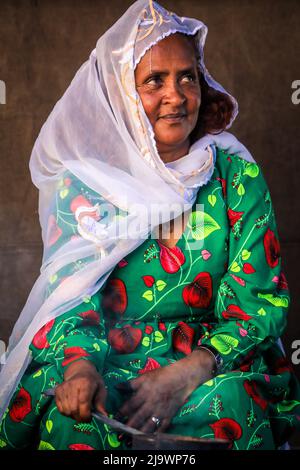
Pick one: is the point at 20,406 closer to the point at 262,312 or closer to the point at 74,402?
the point at 74,402

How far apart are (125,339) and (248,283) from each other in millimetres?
369

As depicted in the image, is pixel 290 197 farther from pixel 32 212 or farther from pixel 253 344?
pixel 253 344

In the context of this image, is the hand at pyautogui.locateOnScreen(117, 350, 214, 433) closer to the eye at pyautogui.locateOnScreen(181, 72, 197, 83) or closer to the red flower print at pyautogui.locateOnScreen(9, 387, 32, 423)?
the red flower print at pyautogui.locateOnScreen(9, 387, 32, 423)

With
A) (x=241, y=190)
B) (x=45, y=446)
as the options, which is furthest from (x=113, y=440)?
(x=241, y=190)

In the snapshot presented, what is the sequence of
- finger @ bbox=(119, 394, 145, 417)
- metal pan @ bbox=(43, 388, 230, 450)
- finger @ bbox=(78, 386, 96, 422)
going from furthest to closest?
1. finger @ bbox=(119, 394, 145, 417)
2. finger @ bbox=(78, 386, 96, 422)
3. metal pan @ bbox=(43, 388, 230, 450)

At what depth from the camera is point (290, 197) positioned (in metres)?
3.40

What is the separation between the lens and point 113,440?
1.74m

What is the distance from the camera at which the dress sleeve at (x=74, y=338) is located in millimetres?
1844

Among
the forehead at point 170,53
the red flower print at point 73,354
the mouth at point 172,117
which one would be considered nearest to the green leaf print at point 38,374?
the red flower print at point 73,354

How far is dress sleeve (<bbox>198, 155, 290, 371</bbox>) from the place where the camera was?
195 cm

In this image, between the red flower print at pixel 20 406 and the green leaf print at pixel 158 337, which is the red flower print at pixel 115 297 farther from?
the red flower print at pixel 20 406

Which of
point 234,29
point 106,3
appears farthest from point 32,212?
point 234,29

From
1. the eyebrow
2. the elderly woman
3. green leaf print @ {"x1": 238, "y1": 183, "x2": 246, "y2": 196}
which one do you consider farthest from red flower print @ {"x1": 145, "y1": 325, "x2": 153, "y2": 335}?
the eyebrow

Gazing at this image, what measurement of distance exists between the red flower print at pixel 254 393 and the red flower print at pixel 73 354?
399 mm
